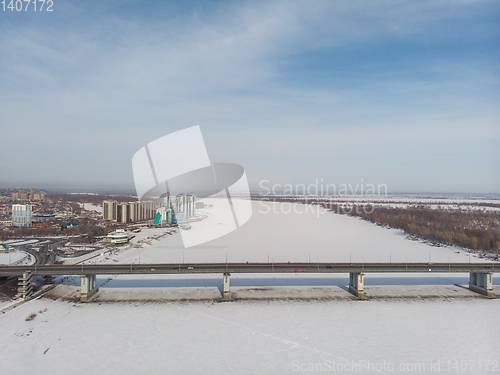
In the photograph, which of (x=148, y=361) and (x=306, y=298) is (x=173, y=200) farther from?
(x=148, y=361)

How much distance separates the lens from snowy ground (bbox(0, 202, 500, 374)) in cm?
1113

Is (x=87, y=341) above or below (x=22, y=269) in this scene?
below

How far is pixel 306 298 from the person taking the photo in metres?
18.1

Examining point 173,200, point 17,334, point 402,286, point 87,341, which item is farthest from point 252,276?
point 173,200

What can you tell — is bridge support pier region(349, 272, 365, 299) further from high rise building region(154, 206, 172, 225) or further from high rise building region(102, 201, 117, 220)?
high rise building region(102, 201, 117, 220)

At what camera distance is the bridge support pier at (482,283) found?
18.8 m

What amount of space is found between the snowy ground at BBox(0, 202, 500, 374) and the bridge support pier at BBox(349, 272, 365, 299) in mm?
816

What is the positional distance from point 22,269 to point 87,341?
9477mm

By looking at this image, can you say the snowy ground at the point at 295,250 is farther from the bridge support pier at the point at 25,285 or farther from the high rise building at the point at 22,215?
the high rise building at the point at 22,215

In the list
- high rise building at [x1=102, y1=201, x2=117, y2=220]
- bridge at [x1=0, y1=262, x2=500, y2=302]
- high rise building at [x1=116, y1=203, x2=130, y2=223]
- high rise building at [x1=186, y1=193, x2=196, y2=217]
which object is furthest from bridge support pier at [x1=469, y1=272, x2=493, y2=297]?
high rise building at [x1=102, y1=201, x2=117, y2=220]

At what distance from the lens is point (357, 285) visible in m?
18.6

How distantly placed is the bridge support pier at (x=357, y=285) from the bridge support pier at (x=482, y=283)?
821 cm

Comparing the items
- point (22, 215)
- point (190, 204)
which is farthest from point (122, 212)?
point (22, 215)

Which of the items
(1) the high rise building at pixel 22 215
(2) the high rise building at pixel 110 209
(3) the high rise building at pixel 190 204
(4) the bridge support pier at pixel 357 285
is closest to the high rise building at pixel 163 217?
(3) the high rise building at pixel 190 204
